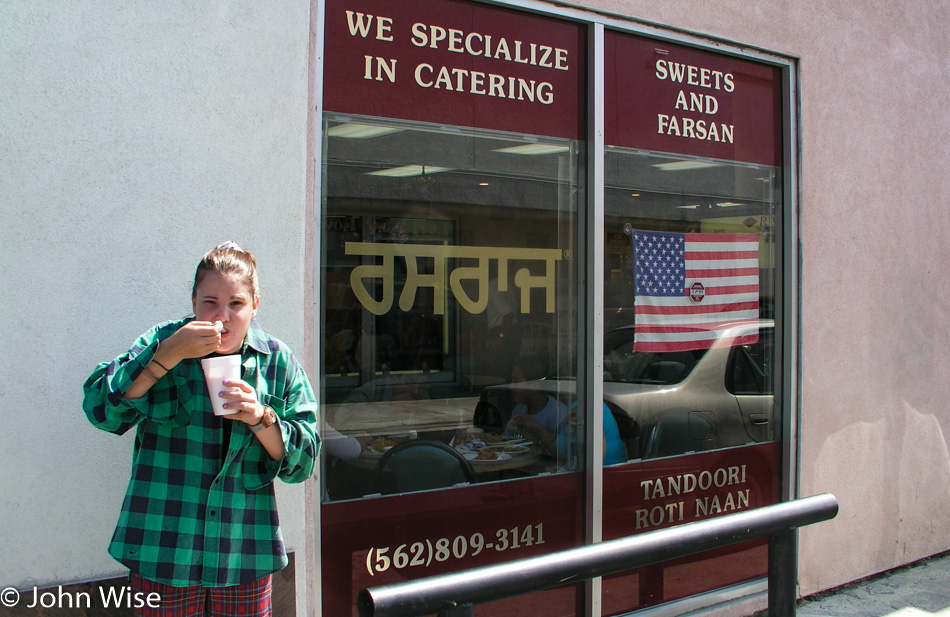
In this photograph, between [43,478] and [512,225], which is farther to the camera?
[512,225]

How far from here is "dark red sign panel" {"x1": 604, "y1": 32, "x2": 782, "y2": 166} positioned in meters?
3.89

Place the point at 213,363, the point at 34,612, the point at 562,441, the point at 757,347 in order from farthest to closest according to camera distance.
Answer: the point at 757,347 → the point at 562,441 → the point at 34,612 → the point at 213,363

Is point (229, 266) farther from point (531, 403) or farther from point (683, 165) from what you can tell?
point (683, 165)

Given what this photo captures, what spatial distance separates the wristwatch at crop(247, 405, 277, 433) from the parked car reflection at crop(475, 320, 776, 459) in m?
1.75

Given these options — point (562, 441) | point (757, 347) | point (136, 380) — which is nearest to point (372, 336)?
point (562, 441)

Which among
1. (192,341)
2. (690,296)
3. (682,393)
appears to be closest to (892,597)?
(682,393)

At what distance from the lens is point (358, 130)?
319 centimetres

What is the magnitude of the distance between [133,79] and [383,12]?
1047 millimetres

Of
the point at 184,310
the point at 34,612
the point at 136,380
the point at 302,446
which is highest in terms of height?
the point at 184,310

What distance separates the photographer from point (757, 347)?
4.44 meters

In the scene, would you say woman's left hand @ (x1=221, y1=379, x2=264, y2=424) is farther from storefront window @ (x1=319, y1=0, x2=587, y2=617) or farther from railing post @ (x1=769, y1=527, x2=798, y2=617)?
railing post @ (x1=769, y1=527, x2=798, y2=617)

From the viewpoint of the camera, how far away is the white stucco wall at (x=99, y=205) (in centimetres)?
245

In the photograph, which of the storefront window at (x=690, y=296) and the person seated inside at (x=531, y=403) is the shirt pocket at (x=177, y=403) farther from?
the storefront window at (x=690, y=296)

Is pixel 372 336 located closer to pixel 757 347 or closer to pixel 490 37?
pixel 490 37
